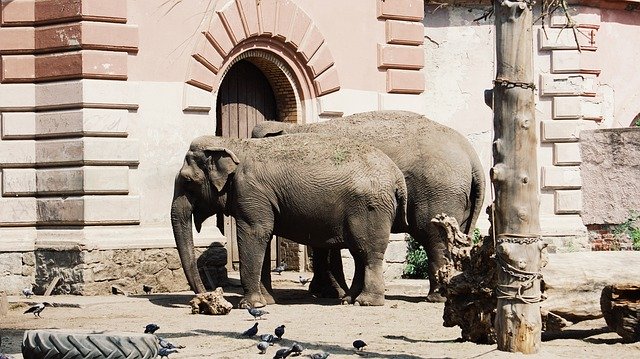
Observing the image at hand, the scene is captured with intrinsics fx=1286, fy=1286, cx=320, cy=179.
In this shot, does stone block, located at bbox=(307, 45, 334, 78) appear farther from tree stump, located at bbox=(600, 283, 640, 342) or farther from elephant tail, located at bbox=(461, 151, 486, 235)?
tree stump, located at bbox=(600, 283, 640, 342)

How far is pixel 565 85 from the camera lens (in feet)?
64.0

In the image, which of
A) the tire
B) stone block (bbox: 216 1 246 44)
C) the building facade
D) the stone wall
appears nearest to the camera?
the tire

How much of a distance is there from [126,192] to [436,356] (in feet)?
21.8

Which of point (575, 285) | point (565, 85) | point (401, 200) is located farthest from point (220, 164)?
point (565, 85)

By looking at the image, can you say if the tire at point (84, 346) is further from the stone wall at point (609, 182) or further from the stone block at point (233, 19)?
the stone wall at point (609, 182)

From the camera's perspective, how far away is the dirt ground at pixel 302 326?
386 inches

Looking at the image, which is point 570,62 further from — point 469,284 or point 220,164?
point 469,284

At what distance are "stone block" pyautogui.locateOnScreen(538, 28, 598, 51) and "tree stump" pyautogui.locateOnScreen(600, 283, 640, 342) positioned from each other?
9.77 metres

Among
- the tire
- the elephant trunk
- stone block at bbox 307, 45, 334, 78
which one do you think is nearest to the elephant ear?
the elephant trunk

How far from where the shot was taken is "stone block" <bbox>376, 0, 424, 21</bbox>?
17688 millimetres

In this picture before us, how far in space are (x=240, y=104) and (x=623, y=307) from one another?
8299 mm

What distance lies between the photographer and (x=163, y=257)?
50.5 ft

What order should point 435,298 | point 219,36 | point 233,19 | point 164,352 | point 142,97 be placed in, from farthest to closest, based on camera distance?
point 233,19
point 219,36
point 142,97
point 435,298
point 164,352

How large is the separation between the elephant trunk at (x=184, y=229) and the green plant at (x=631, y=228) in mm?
7877
